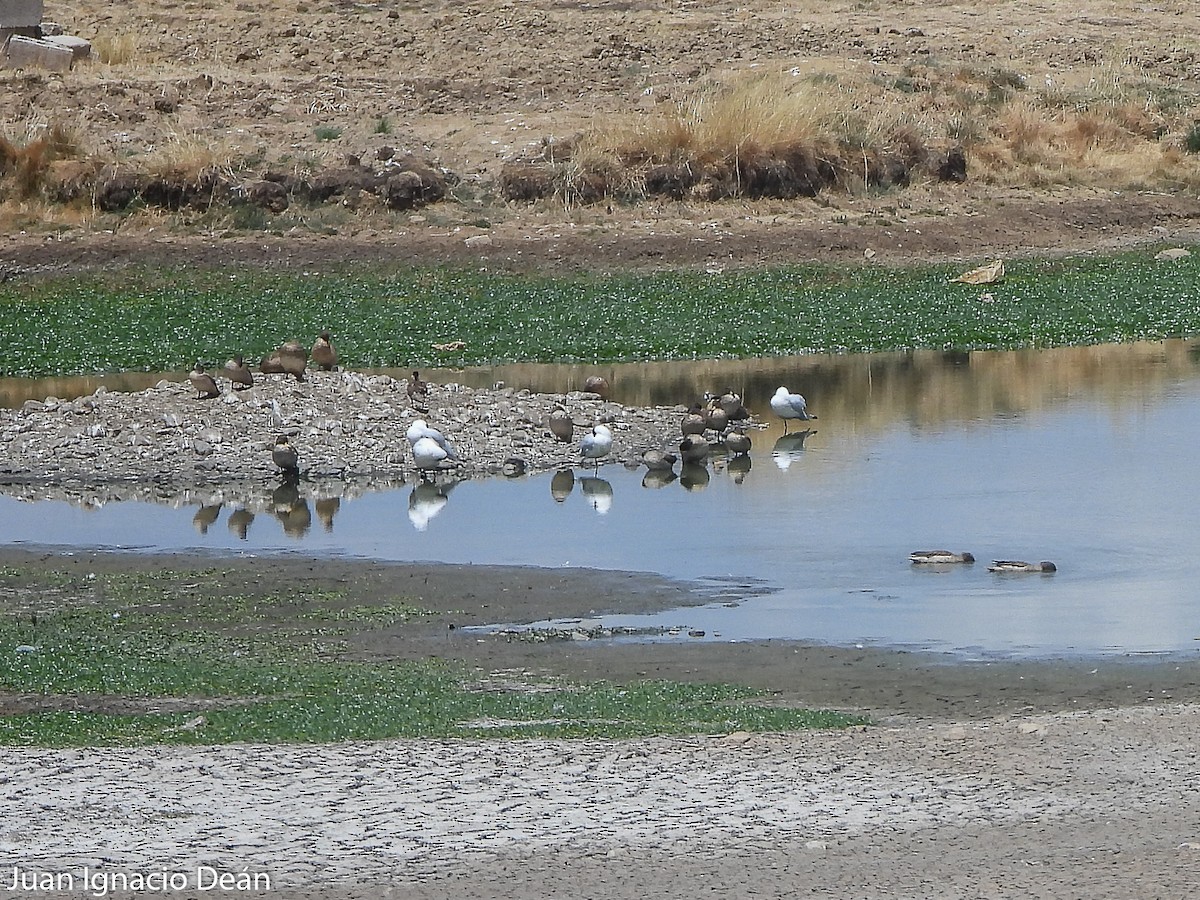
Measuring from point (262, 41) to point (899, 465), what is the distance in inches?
1241

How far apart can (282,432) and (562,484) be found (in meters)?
2.67

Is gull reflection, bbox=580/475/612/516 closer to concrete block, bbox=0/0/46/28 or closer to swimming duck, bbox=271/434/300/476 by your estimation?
swimming duck, bbox=271/434/300/476

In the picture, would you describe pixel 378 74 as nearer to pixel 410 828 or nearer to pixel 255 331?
pixel 255 331

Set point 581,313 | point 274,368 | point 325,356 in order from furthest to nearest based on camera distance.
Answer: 1. point 581,313
2. point 325,356
3. point 274,368

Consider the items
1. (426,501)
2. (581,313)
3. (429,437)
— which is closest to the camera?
(426,501)

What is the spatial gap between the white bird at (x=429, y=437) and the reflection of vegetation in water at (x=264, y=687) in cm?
424

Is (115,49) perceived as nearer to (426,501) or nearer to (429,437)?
(429,437)

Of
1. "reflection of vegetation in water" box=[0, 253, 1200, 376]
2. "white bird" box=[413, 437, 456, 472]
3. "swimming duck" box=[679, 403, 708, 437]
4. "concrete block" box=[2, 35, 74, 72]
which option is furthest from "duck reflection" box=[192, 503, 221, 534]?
"concrete block" box=[2, 35, 74, 72]

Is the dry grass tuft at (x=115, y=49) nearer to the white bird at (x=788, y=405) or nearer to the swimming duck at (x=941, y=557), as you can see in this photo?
the white bird at (x=788, y=405)

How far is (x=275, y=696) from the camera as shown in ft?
34.0

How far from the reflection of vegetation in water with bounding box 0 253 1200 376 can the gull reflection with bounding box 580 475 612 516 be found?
7.09 meters

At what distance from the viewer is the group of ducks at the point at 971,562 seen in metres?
13.3

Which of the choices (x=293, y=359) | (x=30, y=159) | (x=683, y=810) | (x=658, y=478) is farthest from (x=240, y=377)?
(x=30, y=159)

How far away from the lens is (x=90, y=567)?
14430 mm
